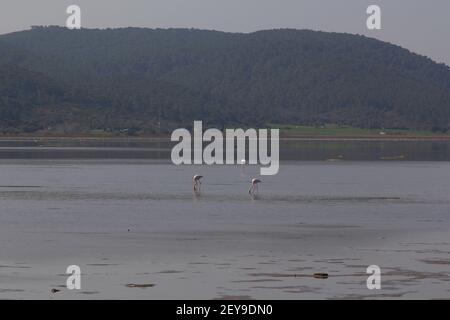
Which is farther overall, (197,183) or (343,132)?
(343,132)

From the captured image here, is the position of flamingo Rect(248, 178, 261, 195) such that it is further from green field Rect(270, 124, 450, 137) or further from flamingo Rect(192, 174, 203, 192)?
green field Rect(270, 124, 450, 137)

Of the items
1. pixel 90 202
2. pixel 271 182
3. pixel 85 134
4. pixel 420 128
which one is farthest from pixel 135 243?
pixel 420 128

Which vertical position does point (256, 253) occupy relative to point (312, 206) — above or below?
below

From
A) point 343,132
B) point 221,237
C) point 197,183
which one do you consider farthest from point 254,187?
point 343,132

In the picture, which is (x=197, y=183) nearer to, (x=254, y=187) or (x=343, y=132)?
(x=254, y=187)

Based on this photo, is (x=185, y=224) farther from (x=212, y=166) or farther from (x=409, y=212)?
(x=212, y=166)

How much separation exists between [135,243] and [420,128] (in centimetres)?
17620

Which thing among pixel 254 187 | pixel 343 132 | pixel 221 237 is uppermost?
pixel 343 132

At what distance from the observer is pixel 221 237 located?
24234mm

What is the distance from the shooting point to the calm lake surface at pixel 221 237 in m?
17.7

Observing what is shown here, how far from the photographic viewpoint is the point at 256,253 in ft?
70.8

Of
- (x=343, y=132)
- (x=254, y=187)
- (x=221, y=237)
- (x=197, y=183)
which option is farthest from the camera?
(x=343, y=132)

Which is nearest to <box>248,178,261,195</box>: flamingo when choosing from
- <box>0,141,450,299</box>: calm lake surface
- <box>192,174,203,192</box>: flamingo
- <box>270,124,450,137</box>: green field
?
<box>0,141,450,299</box>: calm lake surface
